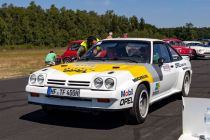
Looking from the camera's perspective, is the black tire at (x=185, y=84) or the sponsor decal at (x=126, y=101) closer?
the sponsor decal at (x=126, y=101)

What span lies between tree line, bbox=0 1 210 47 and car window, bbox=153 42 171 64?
2401 inches

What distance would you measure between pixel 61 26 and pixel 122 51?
77.1m

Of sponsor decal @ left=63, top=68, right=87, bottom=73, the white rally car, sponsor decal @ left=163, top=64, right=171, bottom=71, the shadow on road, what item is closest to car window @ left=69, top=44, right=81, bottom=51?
the white rally car

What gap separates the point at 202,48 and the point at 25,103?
892 inches

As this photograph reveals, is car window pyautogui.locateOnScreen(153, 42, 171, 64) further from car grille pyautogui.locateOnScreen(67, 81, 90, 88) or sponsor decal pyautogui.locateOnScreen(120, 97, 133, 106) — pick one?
car grille pyautogui.locateOnScreen(67, 81, 90, 88)

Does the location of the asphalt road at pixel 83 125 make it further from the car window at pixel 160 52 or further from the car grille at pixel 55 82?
the car window at pixel 160 52

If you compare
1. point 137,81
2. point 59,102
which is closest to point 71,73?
point 59,102

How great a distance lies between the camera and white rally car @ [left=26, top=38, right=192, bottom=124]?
21.4ft

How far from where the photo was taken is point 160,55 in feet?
27.9

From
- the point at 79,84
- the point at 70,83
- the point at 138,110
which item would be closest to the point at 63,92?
the point at 70,83

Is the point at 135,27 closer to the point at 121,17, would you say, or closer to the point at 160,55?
the point at 121,17

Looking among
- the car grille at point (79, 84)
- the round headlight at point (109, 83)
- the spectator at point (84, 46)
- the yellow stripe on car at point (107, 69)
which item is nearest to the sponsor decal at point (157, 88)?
the yellow stripe on car at point (107, 69)

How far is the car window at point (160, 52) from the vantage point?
323 inches

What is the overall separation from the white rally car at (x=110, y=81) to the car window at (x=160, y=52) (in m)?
0.02
